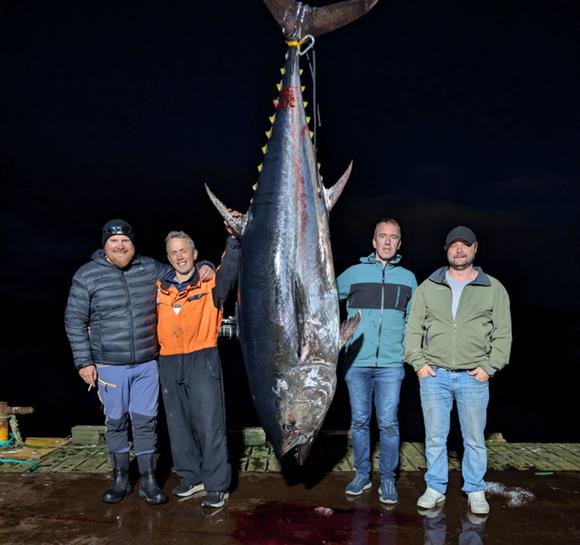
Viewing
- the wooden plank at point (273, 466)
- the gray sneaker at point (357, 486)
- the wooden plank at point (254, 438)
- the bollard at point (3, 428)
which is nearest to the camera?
the gray sneaker at point (357, 486)

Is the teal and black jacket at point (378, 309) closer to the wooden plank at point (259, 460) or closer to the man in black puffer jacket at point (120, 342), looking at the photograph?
the man in black puffer jacket at point (120, 342)

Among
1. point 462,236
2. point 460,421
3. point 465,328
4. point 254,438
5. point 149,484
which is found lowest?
point 254,438

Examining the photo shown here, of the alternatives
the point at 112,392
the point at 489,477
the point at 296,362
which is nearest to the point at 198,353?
the point at 112,392

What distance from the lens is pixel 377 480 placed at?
3846 mm

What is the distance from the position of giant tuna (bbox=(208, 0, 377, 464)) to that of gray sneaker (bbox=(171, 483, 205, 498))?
976mm

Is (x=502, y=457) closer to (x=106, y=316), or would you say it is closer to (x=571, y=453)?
(x=571, y=453)

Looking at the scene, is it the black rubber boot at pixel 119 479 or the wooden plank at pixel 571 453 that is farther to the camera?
the wooden plank at pixel 571 453

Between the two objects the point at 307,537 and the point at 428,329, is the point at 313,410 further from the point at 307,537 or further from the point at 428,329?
the point at 428,329

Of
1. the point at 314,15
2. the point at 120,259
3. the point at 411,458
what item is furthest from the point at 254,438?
the point at 314,15

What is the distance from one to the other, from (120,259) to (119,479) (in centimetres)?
144

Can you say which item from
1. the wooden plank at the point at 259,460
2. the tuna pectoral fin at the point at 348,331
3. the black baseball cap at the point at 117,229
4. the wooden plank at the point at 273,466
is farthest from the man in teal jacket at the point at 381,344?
the black baseball cap at the point at 117,229

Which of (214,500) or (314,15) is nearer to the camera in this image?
(314,15)

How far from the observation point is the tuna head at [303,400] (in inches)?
111

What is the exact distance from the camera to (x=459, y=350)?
3.24 meters
